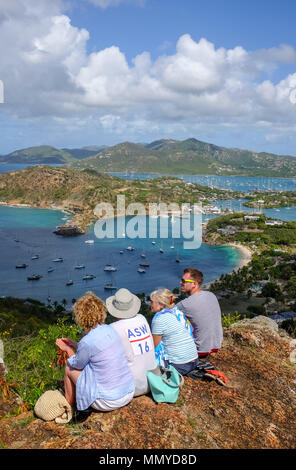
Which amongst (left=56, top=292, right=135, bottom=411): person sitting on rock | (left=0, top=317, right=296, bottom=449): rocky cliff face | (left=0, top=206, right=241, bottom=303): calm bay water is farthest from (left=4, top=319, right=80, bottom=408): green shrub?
(left=0, top=206, right=241, bottom=303): calm bay water

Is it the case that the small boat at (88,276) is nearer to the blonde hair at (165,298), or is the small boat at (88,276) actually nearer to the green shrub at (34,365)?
the green shrub at (34,365)

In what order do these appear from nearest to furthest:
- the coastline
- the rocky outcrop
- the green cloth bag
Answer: the green cloth bag → the coastline → the rocky outcrop

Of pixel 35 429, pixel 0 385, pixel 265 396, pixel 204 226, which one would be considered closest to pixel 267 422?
pixel 265 396

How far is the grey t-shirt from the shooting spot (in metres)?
4.79

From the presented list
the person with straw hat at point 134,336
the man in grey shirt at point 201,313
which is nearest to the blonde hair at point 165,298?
the person with straw hat at point 134,336

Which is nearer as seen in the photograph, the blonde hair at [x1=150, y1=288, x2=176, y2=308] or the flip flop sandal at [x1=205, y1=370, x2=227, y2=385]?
the blonde hair at [x1=150, y1=288, x2=176, y2=308]

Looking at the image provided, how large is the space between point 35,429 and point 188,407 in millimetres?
1680

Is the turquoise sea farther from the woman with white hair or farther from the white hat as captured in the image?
the white hat

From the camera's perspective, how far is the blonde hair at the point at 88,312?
359 cm

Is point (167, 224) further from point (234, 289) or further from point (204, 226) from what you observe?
point (234, 289)

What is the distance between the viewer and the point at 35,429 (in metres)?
3.59

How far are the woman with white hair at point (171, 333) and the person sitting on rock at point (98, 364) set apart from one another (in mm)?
729

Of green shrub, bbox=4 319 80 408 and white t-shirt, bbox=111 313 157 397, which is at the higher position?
white t-shirt, bbox=111 313 157 397

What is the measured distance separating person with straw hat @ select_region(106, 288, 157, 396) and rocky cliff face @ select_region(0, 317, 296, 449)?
1.07 feet
